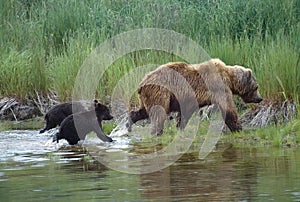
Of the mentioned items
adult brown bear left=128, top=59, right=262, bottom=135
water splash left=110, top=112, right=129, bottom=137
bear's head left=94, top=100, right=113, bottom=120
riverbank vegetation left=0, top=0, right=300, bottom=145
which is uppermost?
riverbank vegetation left=0, top=0, right=300, bottom=145

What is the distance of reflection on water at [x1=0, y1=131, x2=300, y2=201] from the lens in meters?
7.67

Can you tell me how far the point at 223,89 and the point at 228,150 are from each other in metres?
2.15

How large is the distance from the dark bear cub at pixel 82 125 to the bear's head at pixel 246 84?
192cm

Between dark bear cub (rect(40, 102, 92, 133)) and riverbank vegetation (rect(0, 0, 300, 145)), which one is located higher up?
riverbank vegetation (rect(0, 0, 300, 145))

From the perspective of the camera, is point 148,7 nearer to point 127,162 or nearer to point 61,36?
point 61,36

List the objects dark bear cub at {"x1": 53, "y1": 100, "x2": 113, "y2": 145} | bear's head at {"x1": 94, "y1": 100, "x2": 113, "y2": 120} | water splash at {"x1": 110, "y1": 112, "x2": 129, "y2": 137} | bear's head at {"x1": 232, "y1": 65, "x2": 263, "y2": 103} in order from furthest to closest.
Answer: water splash at {"x1": 110, "y1": 112, "x2": 129, "y2": 137}, bear's head at {"x1": 94, "y1": 100, "x2": 113, "y2": 120}, bear's head at {"x1": 232, "y1": 65, "x2": 263, "y2": 103}, dark bear cub at {"x1": 53, "y1": 100, "x2": 113, "y2": 145}

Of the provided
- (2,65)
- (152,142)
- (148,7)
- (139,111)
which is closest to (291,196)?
(152,142)

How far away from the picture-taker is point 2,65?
16891 millimetres

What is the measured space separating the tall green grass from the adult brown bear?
2.83ft

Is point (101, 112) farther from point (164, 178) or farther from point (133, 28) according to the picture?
point (164, 178)

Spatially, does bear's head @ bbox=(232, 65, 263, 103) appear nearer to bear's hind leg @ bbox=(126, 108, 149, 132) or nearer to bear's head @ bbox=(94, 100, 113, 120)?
bear's hind leg @ bbox=(126, 108, 149, 132)

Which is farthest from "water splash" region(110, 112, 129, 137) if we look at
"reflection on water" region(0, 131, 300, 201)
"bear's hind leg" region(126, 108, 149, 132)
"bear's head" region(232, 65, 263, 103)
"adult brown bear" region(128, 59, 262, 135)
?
"reflection on water" region(0, 131, 300, 201)

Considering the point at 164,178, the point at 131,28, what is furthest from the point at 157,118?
the point at 131,28

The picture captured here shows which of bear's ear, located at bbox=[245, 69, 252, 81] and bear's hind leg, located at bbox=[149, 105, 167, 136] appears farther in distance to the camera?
bear's ear, located at bbox=[245, 69, 252, 81]
